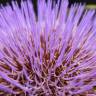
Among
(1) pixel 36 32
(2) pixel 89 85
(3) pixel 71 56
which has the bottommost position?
(2) pixel 89 85

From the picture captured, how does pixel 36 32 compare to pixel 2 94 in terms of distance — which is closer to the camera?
pixel 2 94

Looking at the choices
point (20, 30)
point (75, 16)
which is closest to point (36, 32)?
point (20, 30)

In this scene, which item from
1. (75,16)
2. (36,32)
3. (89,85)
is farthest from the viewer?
(75,16)

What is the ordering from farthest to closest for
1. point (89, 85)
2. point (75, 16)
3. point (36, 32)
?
point (75, 16), point (36, 32), point (89, 85)

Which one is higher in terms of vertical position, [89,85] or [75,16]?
[75,16]

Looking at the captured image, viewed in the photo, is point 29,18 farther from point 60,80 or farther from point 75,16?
point 60,80

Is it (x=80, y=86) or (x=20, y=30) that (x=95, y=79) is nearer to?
(x=80, y=86)
